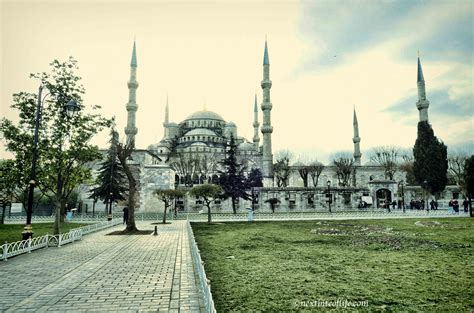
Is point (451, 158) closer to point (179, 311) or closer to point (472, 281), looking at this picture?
point (472, 281)

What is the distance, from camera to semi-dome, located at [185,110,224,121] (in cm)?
6719

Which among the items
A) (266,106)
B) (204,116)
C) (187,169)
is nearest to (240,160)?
(187,169)

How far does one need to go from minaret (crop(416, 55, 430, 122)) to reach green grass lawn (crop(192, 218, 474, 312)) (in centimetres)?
A: 3366

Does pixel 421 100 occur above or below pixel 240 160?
above

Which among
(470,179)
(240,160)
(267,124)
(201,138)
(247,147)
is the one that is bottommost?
(470,179)

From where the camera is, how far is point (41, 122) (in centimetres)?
1245

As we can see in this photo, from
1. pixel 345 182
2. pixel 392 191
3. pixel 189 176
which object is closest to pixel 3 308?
pixel 392 191

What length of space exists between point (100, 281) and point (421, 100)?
4525cm

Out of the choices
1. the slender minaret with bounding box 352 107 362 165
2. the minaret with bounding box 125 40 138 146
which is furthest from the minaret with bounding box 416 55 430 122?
the minaret with bounding box 125 40 138 146

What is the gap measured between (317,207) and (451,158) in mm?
31494

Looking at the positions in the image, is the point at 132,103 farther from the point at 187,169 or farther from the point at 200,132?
the point at 200,132

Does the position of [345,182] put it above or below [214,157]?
below

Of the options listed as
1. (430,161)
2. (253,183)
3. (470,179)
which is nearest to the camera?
(470,179)

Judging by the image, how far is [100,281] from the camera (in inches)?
241
